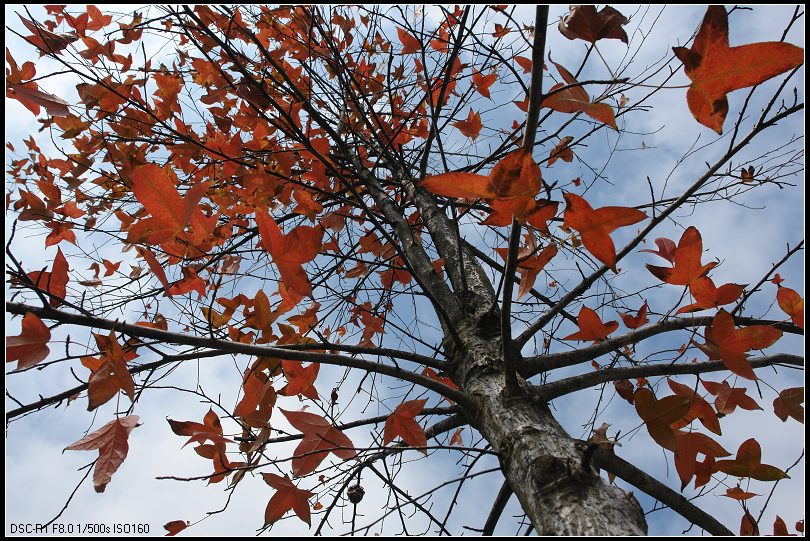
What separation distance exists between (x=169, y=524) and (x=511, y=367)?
1237 mm

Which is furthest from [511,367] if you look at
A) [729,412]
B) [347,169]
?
[347,169]

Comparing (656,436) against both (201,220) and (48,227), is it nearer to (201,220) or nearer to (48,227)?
(201,220)

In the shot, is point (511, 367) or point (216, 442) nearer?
point (511, 367)

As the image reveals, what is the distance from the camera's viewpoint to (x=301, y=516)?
1223mm

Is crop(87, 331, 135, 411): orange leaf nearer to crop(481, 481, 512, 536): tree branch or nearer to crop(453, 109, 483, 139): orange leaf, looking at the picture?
crop(481, 481, 512, 536): tree branch

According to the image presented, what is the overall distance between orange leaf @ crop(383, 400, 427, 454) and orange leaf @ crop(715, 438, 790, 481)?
83 centimetres

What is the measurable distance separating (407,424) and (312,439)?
0.27 m

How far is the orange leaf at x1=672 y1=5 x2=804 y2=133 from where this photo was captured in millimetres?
667

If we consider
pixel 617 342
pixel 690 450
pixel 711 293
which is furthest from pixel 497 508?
pixel 711 293

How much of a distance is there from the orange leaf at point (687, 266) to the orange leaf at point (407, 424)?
0.72 m

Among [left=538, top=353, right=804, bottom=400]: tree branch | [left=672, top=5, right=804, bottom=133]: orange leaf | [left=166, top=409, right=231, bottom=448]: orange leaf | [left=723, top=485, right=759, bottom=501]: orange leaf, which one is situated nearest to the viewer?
[left=672, top=5, right=804, bottom=133]: orange leaf

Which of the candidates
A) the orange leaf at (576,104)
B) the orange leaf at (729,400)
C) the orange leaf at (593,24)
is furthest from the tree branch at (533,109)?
the orange leaf at (729,400)

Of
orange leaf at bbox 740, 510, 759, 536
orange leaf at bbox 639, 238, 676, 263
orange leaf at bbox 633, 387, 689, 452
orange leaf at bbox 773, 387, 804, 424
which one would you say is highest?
orange leaf at bbox 639, 238, 676, 263

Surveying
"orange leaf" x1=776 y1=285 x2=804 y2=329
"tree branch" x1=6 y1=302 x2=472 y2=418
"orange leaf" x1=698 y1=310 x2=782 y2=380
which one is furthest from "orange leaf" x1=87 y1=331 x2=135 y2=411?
"orange leaf" x1=776 y1=285 x2=804 y2=329
